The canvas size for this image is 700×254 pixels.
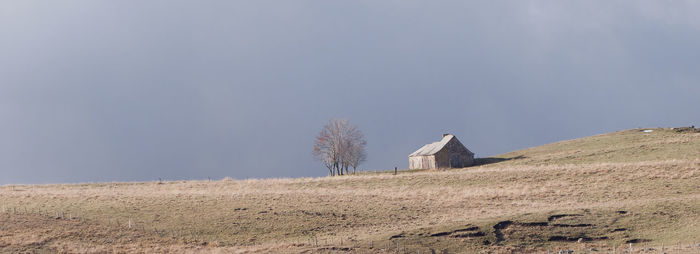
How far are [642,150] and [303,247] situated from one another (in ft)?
186

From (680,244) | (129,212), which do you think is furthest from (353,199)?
(680,244)

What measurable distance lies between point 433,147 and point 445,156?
464cm

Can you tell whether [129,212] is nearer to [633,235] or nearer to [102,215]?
[102,215]

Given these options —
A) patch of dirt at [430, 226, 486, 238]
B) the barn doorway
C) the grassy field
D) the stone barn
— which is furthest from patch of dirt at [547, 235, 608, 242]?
the barn doorway

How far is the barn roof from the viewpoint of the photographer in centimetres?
8906


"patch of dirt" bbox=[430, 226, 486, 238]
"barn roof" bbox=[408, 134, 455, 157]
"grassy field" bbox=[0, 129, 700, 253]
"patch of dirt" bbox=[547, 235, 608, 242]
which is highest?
"barn roof" bbox=[408, 134, 455, 157]

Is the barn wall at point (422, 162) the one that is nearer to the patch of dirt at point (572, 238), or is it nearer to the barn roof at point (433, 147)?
the barn roof at point (433, 147)

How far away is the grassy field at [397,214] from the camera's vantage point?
122ft

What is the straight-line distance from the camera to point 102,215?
4744 cm

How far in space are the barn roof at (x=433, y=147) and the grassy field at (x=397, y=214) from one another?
1951cm

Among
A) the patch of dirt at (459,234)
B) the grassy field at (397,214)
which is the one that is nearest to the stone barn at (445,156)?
the grassy field at (397,214)

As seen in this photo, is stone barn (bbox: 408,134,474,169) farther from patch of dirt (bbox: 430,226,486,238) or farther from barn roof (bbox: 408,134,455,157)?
patch of dirt (bbox: 430,226,486,238)

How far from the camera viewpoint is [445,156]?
88.1m

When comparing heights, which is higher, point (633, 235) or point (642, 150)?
point (642, 150)
